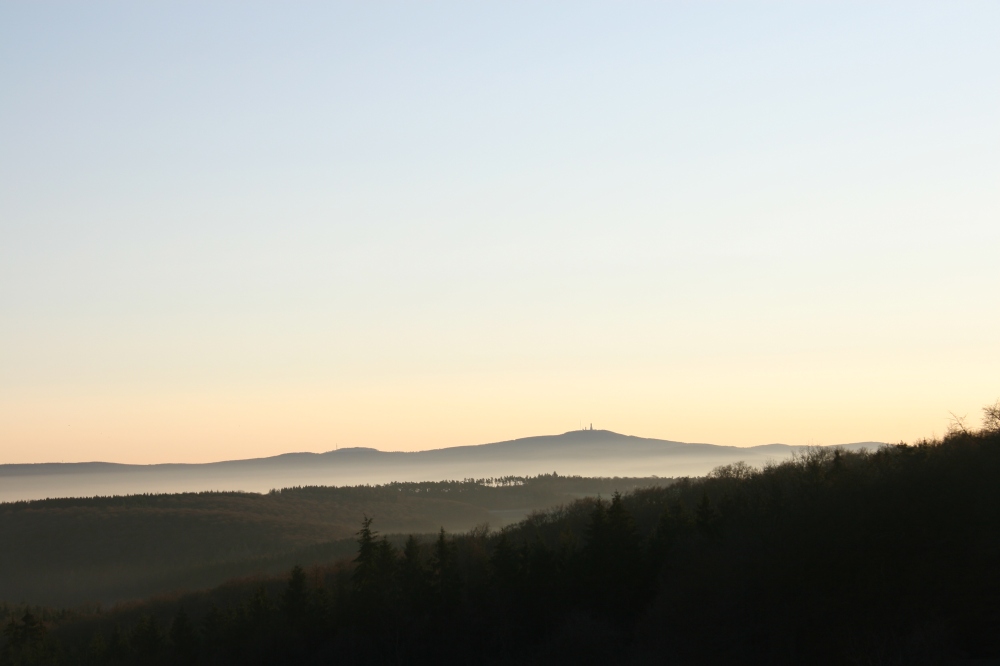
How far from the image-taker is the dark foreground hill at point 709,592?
3089 cm

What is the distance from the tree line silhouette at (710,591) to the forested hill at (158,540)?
6742cm

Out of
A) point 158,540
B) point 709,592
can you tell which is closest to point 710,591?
point 709,592

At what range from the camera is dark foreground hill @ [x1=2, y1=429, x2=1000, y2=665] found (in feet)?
101

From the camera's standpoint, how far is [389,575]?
173 ft

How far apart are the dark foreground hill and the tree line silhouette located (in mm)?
85

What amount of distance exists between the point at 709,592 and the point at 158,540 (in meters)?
138

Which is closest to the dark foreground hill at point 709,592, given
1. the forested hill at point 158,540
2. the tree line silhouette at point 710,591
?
the tree line silhouette at point 710,591

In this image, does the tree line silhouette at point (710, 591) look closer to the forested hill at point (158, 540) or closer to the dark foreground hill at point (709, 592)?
the dark foreground hill at point (709, 592)

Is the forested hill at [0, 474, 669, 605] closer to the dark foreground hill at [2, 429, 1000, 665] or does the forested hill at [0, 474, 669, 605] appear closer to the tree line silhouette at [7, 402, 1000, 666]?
the dark foreground hill at [2, 429, 1000, 665]

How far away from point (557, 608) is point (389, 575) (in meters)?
11.5

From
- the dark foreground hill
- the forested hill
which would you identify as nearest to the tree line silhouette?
the dark foreground hill

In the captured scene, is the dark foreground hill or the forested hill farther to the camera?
the forested hill

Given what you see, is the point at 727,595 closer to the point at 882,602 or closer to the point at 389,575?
the point at 882,602

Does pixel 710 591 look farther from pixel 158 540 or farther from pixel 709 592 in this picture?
pixel 158 540
